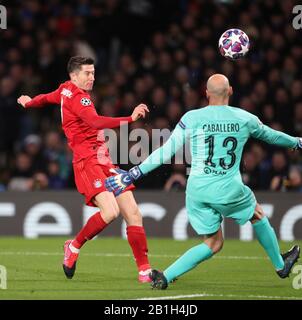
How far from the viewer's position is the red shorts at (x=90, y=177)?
938 centimetres

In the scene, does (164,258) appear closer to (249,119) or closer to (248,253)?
(248,253)

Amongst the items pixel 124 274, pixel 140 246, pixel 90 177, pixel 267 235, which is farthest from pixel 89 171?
pixel 267 235

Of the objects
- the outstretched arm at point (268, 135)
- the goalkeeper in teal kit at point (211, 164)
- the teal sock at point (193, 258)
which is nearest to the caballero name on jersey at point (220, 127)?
the goalkeeper in teal kit at point (211, 164)

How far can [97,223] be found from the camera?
9352mm

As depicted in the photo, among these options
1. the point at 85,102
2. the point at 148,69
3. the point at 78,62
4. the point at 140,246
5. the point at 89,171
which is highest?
the point at 148,69

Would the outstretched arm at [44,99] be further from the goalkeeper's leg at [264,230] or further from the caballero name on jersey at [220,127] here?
the goalkeeper's leg at [264,230]

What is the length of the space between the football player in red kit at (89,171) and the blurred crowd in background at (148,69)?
4845 mm

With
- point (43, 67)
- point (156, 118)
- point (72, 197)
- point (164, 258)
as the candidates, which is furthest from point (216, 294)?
point (43, 67)

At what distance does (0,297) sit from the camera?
8.07 m

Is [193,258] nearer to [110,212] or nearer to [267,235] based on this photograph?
[267,235]

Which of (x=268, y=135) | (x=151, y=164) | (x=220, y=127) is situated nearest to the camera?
(x=151, y=164)

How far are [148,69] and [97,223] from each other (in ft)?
24.3

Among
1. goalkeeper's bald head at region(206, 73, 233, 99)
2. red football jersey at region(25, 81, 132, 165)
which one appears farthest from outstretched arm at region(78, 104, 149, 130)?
goalkeeper's bald head at region(206, 73, 233, 99)
